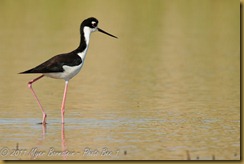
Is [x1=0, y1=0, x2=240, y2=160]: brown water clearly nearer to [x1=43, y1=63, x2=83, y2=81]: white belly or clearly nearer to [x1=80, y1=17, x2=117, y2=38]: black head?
[x1=43, y1=63, x2=83, y2=81]: white belly

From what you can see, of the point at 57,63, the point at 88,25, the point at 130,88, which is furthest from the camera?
the point at 130,88

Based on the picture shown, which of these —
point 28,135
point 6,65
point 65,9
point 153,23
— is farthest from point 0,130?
point 65,9

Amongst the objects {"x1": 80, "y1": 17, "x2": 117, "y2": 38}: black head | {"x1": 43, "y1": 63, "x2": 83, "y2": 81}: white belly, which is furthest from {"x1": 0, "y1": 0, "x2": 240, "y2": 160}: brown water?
{"x1": 80, "y1": 17, "x2": 117, "y2": 38}: black head

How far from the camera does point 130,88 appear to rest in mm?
14031

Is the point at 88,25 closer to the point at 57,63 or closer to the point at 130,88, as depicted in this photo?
the point at 57,63

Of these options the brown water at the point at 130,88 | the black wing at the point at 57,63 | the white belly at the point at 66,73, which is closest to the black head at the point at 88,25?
the black wing at the point at 57,63

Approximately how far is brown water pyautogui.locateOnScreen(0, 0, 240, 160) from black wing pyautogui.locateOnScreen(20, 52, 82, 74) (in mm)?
643

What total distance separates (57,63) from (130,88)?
253cm

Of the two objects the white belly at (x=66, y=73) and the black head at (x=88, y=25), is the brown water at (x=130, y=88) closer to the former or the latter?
the white belly at (x=66, y=73)

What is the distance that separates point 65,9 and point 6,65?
36.7 feet

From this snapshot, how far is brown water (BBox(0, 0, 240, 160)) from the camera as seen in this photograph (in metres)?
9.88

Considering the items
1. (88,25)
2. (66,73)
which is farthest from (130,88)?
(66,73)

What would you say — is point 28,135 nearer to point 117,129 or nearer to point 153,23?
point 117,129

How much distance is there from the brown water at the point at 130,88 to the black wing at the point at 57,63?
2.11 feet
